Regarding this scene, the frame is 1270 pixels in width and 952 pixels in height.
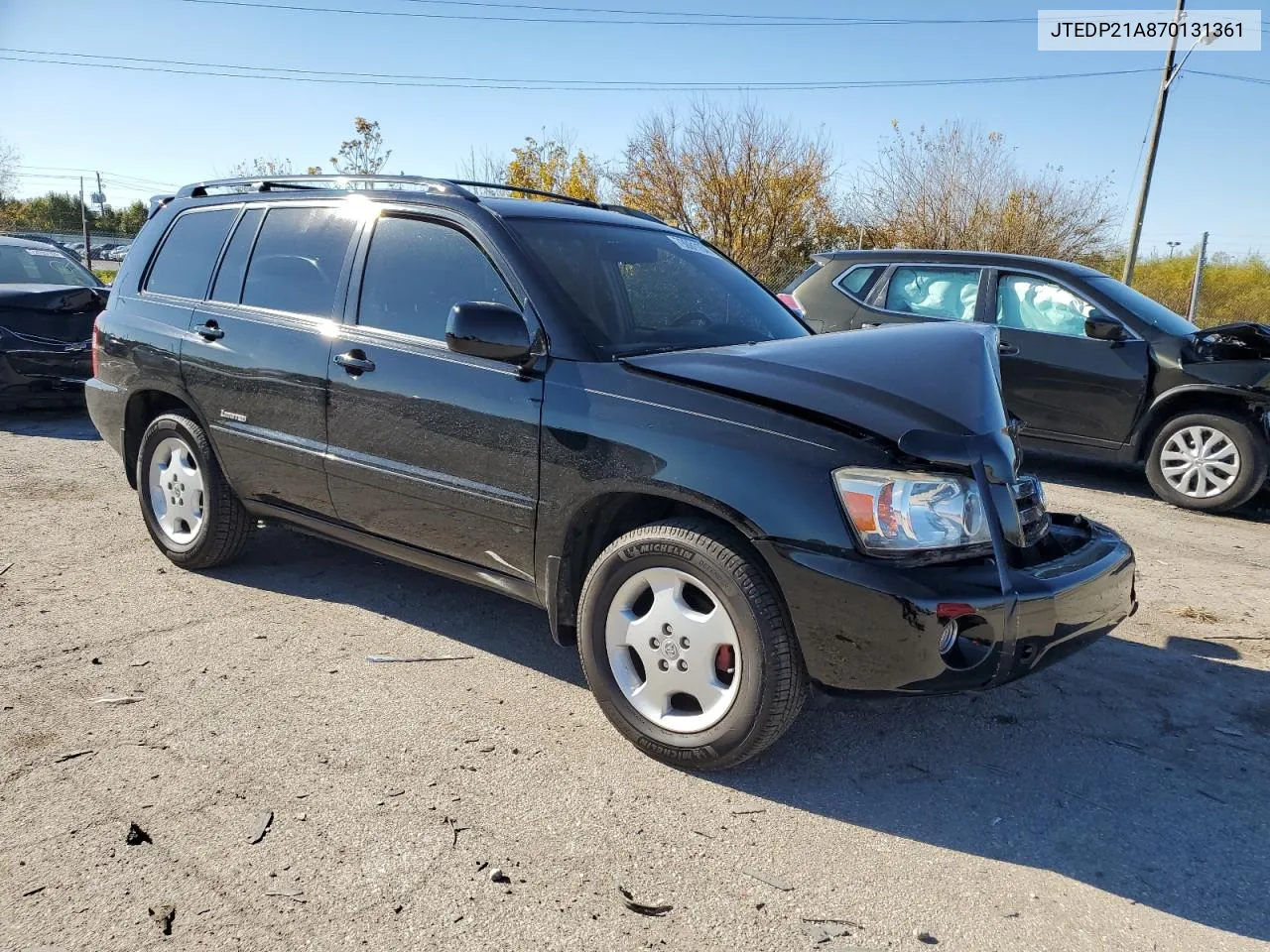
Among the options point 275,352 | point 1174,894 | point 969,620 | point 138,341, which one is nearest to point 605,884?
point 969,620

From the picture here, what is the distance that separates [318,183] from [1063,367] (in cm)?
554

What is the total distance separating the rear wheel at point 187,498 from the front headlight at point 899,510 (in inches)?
126

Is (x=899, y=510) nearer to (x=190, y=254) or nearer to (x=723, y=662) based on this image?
(x=723, y=662)

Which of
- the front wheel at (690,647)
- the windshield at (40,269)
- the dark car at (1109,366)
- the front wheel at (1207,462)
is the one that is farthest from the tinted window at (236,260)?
the front wheel at (1207,462)

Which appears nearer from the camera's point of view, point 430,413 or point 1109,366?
point 430,413

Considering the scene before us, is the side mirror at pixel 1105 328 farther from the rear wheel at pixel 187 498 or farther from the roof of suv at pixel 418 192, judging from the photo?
the rear wheel at pixel 187 498

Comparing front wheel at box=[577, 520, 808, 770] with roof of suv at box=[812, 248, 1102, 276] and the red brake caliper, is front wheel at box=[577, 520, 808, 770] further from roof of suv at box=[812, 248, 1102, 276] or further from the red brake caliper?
roof of suv at box=[812, 248, 1102, 276]

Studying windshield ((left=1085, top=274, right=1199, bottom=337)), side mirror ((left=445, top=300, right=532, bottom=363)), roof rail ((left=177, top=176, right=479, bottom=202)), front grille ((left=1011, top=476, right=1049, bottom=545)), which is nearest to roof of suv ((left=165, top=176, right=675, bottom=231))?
roof rail ((left=177, top=176, right=479, bottom=202))

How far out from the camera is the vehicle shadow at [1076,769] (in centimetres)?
262

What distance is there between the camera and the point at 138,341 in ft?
15.9

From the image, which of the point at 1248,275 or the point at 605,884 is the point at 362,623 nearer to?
the point at 605,884

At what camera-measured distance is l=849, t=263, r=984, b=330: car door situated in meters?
7.71

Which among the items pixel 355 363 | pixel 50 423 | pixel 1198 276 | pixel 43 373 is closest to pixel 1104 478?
pixel 355 363

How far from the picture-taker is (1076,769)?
312cm
